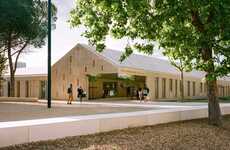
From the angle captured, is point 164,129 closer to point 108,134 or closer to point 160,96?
point 108,134

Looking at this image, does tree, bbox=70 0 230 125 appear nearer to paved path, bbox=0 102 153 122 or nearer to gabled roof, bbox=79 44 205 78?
paved path, bbox=0 102 153 122

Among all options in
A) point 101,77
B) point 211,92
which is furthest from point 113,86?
point 211,92

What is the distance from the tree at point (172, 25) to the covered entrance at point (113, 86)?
104ft

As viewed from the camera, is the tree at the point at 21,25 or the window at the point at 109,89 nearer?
the tree at the point at 21,25

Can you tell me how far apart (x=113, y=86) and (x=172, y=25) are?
39391mm

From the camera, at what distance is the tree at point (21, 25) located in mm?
38625

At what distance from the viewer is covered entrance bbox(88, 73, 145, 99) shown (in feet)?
172

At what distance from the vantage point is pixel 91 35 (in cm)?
1866

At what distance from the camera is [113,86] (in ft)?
187

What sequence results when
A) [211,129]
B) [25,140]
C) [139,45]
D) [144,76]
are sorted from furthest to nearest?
1. [144,76]
2. [139,45]
3. [211,129]
4. [25,140]

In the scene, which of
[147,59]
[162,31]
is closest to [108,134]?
[162,31]

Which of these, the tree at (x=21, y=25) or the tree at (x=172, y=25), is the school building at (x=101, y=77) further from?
the tree at (x=172, y=25)

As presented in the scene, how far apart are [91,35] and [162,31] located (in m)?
2.88

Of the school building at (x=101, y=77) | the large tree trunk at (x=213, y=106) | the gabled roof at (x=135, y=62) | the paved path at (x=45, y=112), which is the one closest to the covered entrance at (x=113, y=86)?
the school building at (x=101, y=77)
